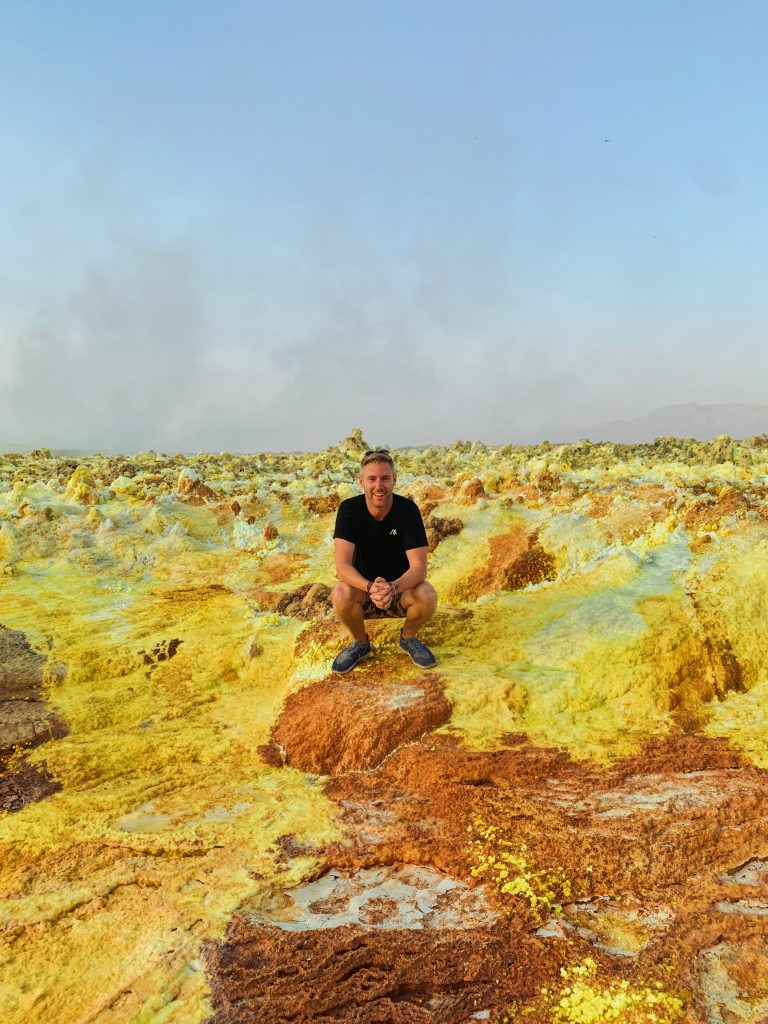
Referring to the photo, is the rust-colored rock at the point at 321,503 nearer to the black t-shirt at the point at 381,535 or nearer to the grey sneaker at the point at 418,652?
the black t-shirt at the point at 381,535

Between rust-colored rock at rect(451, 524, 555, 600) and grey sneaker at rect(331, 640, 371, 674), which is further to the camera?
rust-colored rock at rect(451, 524, 555, 600)

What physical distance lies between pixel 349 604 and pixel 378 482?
1016mm

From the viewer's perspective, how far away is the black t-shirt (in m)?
5.38

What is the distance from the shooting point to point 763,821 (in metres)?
3.40

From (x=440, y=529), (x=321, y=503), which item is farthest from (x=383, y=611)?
(x=321, y=503)

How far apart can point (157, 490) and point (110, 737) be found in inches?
270

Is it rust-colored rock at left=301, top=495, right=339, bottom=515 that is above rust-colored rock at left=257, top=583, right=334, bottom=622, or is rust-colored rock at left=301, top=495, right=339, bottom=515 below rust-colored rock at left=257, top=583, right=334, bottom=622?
above

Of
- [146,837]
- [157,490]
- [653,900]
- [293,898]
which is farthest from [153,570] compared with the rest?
[653,900]

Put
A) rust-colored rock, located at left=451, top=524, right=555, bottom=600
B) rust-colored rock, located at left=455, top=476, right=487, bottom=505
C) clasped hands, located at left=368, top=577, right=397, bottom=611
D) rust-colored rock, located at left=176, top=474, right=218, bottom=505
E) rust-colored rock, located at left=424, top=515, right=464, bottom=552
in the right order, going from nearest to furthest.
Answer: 1. clasped hands, located at left=368, top=577, right=397, bottom=611
2. rust-colored rock, located at left=451, top=524, right=555, bottom=600
3. rust-colored rock, located at left=424, top=515, right=464, bottom=552
4. rust-colored rock, located at left=455, top=476, right=487, bottom=505
5. rust-colored rock, located at left=176, top=474, right=218, bottom=505

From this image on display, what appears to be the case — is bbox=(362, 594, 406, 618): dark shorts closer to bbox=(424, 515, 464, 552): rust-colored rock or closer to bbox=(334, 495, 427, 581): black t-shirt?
bbox=(334, 495, 427, 581): black t-shirt

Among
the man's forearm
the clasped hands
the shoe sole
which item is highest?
the man's forearm

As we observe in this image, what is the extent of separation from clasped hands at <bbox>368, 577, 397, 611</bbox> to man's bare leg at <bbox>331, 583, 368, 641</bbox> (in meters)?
0.28

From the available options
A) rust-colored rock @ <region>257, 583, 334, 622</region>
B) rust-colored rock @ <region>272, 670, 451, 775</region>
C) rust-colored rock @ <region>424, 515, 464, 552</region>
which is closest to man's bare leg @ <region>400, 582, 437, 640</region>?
rust-colored rock @ <region>272, 670, 451, 775</region>

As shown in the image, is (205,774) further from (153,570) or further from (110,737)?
(153,570)
